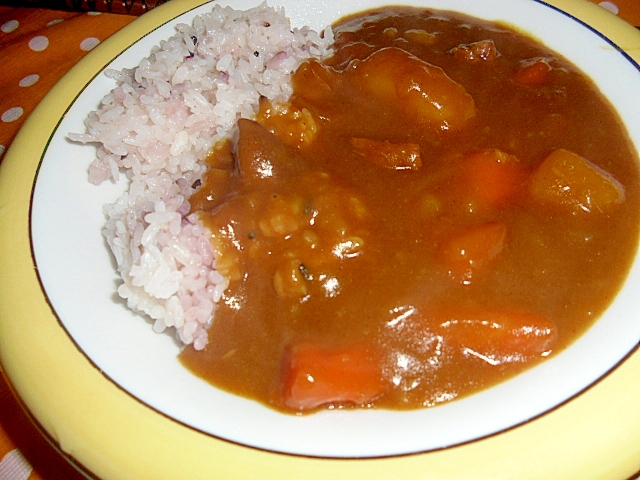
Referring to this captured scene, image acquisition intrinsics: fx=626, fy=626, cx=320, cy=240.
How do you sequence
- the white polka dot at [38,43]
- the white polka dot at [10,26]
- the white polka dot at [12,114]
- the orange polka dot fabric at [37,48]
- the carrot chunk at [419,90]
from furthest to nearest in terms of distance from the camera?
the white polka dot at [10,26], the white polka dot at [38,43], the orange polka dot fabric at [37,48], the white polka dot at [12,114], the carrot chunk at [419,90]

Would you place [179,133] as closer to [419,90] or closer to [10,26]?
[419,90]

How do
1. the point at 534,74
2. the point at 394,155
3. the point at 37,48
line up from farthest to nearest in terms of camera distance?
the point at 37,48 < the point at 534,74 < the point at 394,155

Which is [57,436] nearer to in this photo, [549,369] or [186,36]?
[549,369]

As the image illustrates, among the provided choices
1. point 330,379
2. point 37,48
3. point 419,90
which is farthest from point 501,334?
point 37,48

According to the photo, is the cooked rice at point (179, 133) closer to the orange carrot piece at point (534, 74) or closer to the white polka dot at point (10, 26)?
the orange carrot piece at point (534, 74)

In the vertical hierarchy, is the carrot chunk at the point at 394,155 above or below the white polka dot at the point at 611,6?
below

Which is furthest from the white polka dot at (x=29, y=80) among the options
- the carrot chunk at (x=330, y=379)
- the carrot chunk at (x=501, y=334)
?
the carrot chunk at (x=501, y=334)

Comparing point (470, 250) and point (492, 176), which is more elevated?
point (492, 176)
